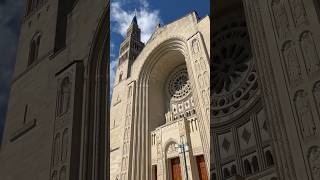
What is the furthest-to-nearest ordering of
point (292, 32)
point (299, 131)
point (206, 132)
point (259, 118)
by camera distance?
point (206, 132), point (259, 118), point (292, 32), point (299, 131)

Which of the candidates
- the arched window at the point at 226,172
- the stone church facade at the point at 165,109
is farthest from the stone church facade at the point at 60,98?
the arched window at the point at 226,172

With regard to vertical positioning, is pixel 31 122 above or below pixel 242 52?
below

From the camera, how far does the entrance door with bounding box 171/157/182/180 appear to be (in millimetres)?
15420

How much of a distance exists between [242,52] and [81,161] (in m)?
6.31

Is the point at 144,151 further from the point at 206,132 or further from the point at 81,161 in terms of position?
the point at 81,161

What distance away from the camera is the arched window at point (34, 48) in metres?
11.6

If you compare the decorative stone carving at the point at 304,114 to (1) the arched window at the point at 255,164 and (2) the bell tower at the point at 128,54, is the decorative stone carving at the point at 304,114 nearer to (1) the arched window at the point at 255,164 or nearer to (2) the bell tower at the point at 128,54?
(1) the arched window at the point at 255,164

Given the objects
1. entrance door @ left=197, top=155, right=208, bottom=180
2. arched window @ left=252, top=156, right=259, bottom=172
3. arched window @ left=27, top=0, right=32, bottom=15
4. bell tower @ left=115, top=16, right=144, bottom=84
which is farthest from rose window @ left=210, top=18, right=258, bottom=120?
bell tower @ left=115, top=16, right=144, bottom=84

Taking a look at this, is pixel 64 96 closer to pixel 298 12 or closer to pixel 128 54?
pixel 298 12

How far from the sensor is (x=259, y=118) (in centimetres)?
952

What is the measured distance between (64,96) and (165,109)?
9466mm

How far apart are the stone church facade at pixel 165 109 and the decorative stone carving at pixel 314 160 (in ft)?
28.4

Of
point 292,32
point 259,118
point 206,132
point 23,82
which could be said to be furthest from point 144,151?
point 292,32

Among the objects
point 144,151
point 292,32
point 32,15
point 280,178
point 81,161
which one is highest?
point 32,15
